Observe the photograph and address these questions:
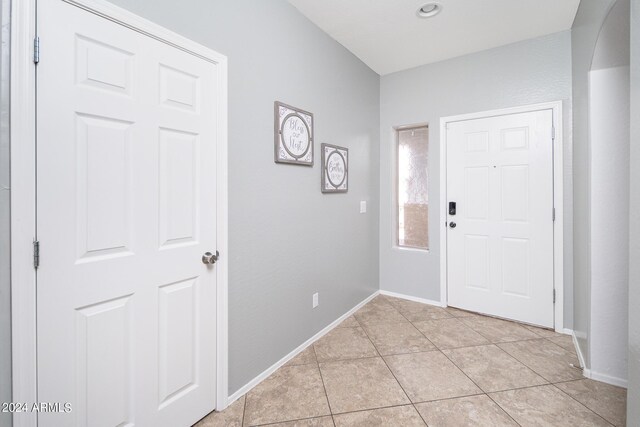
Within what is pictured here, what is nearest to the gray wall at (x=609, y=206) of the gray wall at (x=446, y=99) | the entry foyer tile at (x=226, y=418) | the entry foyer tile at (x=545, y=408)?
the entry foyer tile at (x=545, y=408)

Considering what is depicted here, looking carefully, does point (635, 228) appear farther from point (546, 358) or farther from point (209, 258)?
point (209, 258)

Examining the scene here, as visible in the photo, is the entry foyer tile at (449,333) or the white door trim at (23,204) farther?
the entry foyer tile at (449,333)

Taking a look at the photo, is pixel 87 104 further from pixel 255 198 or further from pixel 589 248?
pixel 589 248

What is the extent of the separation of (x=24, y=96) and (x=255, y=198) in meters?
1.12

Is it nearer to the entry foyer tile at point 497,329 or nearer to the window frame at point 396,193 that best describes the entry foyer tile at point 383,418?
the entry foyer tile at point 497,329

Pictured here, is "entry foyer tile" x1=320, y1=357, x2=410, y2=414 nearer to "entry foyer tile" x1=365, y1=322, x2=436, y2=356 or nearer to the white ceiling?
"entry foyer tile" x1=365, y1=322, x2=436, y2=356

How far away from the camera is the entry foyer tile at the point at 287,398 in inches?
63.6

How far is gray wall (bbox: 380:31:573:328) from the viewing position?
101 inches

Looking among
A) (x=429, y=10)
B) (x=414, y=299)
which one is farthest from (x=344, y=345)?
(x=429, y=10)

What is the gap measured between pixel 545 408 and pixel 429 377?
2.06 feet

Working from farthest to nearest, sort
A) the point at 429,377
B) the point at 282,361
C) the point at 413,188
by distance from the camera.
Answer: the point at 413,188 → the point at 282,361 → the point at 429,377

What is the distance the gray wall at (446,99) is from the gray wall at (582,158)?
111 millimetres

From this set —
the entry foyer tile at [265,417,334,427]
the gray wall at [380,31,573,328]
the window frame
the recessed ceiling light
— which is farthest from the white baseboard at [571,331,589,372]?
the recessed ceiling light

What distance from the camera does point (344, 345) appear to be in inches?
94.3
